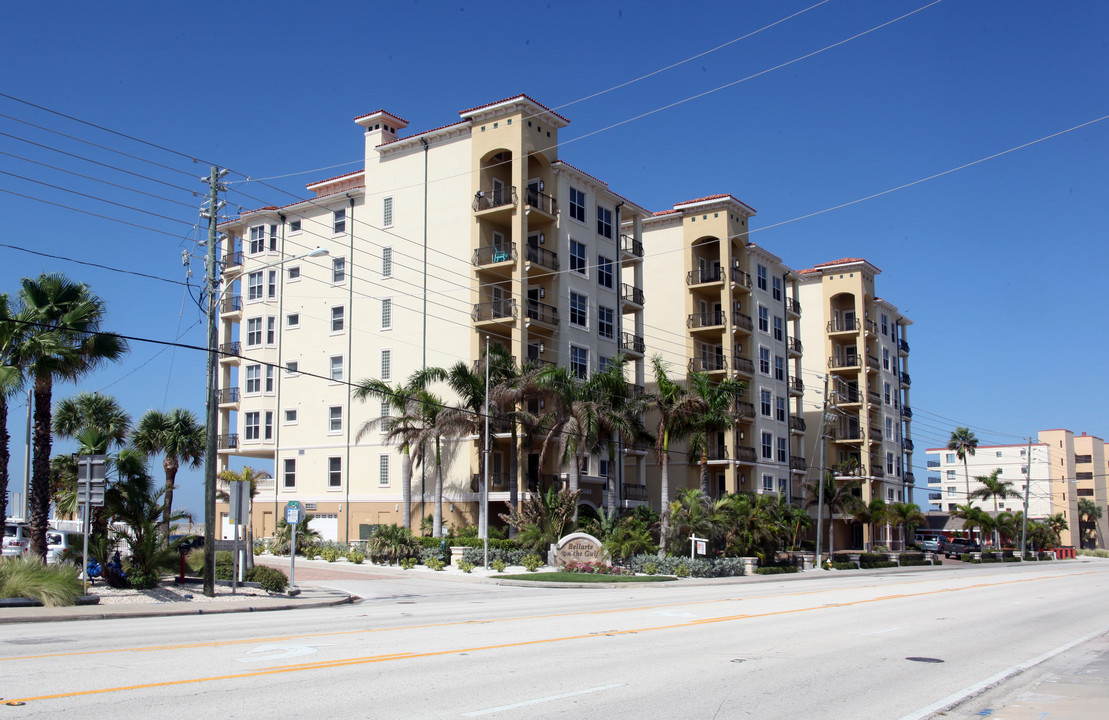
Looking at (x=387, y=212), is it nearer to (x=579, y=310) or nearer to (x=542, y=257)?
(x=542, y=257)

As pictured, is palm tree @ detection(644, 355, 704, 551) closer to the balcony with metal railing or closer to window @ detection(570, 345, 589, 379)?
window @ detection(570, 345, 589, 379)

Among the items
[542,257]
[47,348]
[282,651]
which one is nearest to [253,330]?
[542,257]

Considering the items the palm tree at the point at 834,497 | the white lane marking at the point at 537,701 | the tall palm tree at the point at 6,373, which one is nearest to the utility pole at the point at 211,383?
Answer: the tall palm tree at the point at 6,373

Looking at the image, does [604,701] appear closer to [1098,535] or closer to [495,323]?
[495,323]

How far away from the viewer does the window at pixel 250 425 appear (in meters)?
56.7

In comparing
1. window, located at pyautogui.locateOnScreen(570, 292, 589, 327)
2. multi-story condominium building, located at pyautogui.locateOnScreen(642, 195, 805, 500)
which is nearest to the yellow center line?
window, located at pyautogui.locateOnScreen(570, 292, 589, 327)

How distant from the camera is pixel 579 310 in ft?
172

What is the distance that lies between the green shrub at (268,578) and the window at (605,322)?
96.3 ft

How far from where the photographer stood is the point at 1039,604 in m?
27.7

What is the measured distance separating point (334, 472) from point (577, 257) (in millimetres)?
18497

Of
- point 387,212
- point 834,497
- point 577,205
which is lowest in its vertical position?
point 834,497

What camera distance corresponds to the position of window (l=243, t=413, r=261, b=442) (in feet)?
186

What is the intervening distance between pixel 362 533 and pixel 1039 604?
113 feet

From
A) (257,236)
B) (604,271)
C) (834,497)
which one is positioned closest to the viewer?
(604,271)
